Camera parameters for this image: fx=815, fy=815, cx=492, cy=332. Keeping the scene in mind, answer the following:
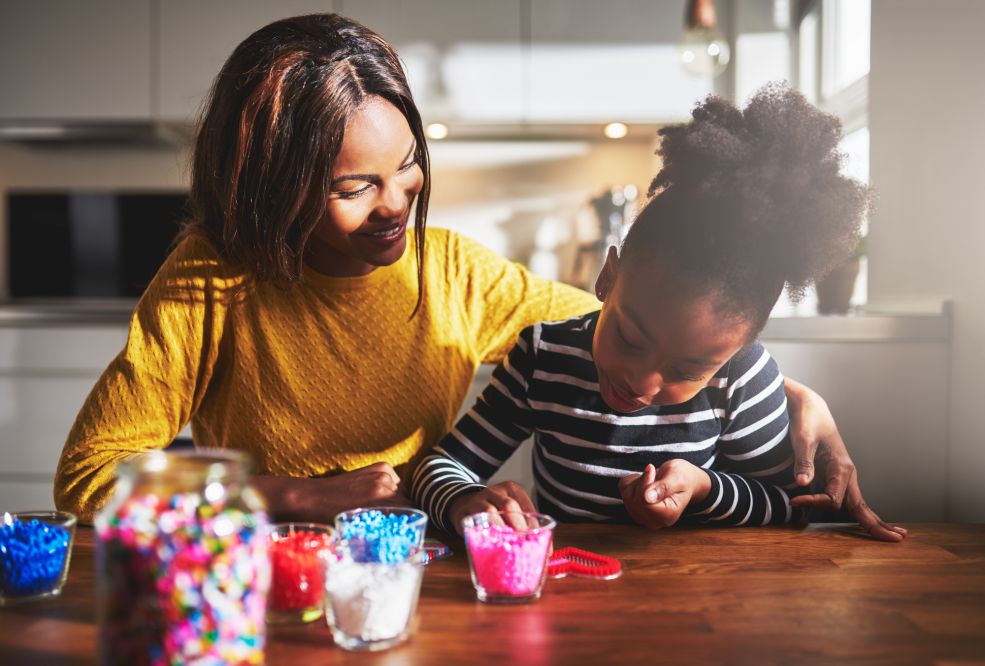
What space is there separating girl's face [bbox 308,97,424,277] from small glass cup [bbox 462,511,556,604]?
481mm

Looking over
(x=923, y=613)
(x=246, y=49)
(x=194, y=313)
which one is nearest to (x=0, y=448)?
(x=194, y=313)

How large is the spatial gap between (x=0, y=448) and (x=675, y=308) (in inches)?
100

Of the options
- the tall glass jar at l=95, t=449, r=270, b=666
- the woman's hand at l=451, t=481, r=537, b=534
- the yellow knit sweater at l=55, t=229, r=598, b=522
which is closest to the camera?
the tall glass jar at l=95, t=449, r=270, b=666

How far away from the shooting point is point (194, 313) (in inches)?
44.3

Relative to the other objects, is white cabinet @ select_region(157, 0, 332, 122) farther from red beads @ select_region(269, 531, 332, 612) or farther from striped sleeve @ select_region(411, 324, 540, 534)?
red beads @ select_region(269, 531, 332, 612)

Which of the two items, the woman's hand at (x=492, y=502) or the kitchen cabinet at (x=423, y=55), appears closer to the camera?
the woman's hand at (x=492, y=502)

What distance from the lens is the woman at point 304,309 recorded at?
1035 millimetres

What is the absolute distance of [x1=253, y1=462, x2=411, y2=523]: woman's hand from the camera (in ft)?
3.16

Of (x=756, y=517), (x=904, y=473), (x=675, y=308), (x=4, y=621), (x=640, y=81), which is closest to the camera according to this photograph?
(x=4, y=621)

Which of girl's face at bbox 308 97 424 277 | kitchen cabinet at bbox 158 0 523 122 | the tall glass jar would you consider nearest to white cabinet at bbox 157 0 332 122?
kitchen cabinet at bbox 158 0 523 122

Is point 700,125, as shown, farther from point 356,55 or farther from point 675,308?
point 356,55

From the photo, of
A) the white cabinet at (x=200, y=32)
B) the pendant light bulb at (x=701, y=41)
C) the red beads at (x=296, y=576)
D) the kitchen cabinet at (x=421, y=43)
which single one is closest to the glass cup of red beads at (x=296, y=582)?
the red beads at (x=296, y=576)

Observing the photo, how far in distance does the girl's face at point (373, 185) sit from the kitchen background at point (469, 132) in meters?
1.16

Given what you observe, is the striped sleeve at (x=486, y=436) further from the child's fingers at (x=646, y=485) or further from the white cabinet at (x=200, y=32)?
the white cabinet at (x=200, y=32)
